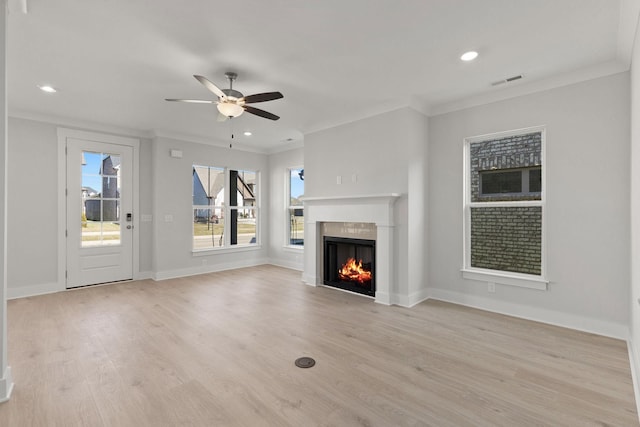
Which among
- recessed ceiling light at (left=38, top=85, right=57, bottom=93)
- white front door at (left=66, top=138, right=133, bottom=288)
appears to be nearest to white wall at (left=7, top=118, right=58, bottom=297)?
white front door at (left=66, top=138, right=133, bottom=288)

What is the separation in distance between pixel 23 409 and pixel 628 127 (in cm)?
524

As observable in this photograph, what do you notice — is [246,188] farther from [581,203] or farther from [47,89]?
[581,203]

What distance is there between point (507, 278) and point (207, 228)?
5219 mm

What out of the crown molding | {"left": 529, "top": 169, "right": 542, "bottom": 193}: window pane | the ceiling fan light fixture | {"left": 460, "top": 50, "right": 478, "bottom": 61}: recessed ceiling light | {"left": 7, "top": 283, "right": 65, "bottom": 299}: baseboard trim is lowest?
{"left": 7, "top": 283, "right": 65, "bottom": 299}: baseboard trim

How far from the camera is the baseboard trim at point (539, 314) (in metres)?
3.02

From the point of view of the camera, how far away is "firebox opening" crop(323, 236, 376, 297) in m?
4.50

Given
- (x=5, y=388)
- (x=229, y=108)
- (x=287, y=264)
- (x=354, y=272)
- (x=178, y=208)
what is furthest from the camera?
(x=287, y=264)

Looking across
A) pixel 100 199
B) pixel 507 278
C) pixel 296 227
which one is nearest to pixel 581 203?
pixel 507 278

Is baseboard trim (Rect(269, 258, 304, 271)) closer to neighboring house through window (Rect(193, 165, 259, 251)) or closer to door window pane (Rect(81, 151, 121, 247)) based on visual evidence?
neighboring house through window (Rect(193, 165, 259, 251))

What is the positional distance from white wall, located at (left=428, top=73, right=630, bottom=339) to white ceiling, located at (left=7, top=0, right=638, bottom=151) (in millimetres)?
261

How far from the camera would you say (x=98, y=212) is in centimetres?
514

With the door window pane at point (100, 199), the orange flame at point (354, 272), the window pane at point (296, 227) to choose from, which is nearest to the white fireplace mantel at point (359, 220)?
the orange flame at point (354, 272)

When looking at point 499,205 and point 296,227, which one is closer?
point 499,205

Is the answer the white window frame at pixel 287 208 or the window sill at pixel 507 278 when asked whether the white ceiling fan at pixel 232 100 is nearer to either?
the window sill at pixel 507 278
